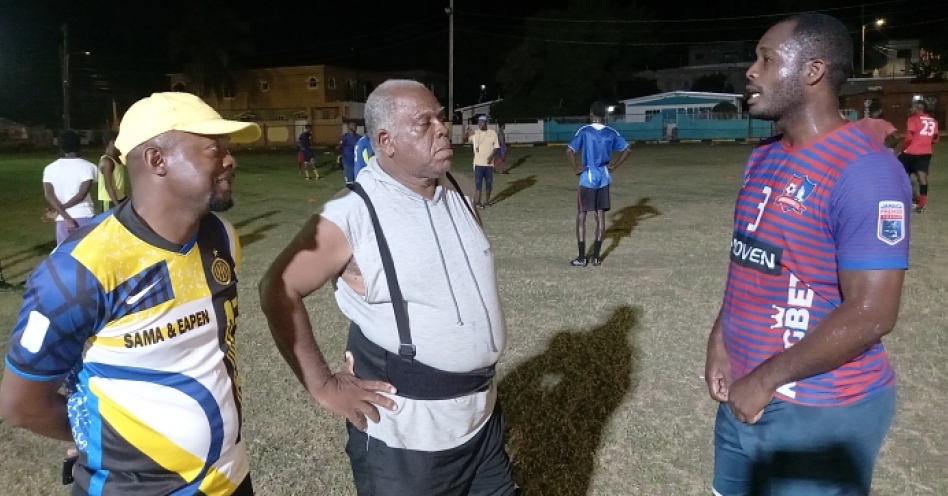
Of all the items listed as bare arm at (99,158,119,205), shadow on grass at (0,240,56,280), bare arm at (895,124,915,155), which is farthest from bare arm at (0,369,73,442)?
bare arm at (895,124,915,155)

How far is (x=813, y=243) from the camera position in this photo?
2035mm

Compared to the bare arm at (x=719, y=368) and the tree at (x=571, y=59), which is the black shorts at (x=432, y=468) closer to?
the bare arm at (x=719, y=368)

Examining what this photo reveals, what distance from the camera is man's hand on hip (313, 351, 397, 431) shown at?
89.4 inches

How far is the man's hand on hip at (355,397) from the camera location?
2.27 m

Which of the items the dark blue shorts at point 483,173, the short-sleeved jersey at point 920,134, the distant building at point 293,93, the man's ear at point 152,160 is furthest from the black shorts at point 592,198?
the distant building at point 293,93

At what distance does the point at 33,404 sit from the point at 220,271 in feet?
2.07

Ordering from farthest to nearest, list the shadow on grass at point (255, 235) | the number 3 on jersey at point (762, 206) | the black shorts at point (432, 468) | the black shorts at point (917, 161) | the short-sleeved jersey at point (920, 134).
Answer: the black shorts at point (917, 161), the short-sleeved jersey at point (920, 134), the shadow on grass at point (255, 235), the black shorts at point (432, 468), the number 3 on jersey at point (762, 206)

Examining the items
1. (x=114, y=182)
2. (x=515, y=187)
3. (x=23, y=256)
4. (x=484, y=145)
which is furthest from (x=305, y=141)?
(x=114, y=182)

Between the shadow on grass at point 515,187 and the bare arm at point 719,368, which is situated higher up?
the bare arm at point 719,368

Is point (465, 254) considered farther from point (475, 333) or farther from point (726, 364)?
point (726, 364)

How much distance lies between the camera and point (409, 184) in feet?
8.05

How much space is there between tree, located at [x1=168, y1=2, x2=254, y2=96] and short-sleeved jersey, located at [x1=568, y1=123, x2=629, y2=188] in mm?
59746

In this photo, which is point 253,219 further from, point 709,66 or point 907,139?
point 709,66

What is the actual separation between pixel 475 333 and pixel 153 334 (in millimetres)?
966
